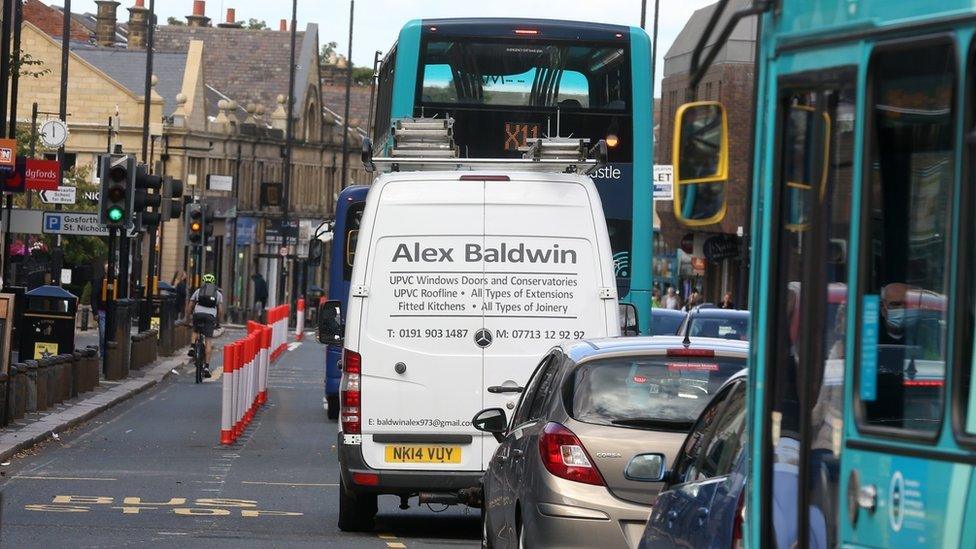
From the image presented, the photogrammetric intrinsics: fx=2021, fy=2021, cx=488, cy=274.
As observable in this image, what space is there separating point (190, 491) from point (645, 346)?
759cm

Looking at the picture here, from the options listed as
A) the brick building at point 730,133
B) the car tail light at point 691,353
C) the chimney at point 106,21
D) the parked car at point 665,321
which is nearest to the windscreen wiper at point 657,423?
the car tail light at point 691,353

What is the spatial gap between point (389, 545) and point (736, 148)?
50.1 m

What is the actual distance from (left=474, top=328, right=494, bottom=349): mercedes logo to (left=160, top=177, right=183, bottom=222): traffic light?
917 inches

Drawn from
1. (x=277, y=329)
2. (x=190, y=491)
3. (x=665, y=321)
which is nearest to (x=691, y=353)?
(x=190, y=491)

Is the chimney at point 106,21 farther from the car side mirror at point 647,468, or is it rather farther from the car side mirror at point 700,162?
the car side mirror at point 700,162

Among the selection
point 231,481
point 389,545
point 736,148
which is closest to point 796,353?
point 389,545

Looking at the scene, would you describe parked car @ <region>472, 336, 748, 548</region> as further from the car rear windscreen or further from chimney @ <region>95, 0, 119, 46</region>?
chimney @ <region>95, 0, 119, 46</region>

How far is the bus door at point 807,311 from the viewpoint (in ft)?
19.1

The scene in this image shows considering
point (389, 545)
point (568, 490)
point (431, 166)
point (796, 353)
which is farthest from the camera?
point (431, 166)

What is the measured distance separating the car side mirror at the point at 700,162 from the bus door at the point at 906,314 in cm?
67

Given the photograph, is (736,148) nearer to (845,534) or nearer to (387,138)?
(387,138)

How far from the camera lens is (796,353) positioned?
6.19 m

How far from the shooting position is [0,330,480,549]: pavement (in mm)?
13883

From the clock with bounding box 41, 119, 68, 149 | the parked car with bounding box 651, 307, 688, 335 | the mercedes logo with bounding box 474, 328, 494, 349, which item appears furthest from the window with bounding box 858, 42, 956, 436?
the clock with bounding box 41, 119, 68, 149
